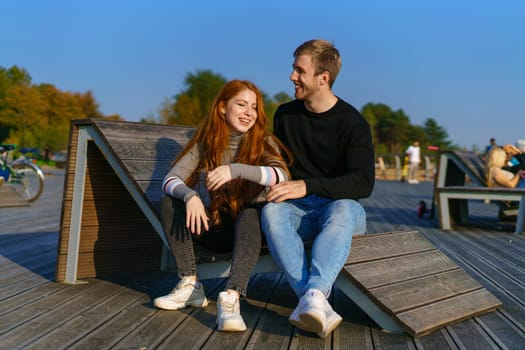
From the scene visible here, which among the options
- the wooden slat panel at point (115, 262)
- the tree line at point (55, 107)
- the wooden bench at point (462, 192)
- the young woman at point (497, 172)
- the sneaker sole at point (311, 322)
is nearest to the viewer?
the sneaker sole at point (311, 322)

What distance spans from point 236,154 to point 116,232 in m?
1.22

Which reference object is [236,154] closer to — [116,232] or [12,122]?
[116,232]

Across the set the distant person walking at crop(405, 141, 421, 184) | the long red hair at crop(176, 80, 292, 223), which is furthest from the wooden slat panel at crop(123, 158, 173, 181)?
the distant person walking at crop(405, 141, 421, 184)

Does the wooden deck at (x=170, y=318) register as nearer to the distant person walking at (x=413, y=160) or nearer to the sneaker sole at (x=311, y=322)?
the sneaker sole at (x=311, y=322)

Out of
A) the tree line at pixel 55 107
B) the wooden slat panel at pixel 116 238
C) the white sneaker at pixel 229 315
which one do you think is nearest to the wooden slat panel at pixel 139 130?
the wooden slat panel at pixel 116 238

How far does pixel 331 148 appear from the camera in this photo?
3088 millimetres

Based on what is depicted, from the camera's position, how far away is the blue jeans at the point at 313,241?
2531mm

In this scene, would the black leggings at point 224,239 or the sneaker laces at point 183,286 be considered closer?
the black leggings at point 224,239

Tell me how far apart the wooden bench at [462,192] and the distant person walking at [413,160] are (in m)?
12.7

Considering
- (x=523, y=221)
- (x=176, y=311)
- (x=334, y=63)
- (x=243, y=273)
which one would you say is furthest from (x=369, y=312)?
(x=523, y=221)

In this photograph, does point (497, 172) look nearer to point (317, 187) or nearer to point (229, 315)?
point (317, 187)

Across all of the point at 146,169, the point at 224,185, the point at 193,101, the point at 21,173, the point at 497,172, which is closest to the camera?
the point at 224,185

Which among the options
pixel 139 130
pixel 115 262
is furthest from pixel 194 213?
pixel 115 262

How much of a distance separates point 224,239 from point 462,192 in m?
5.00
